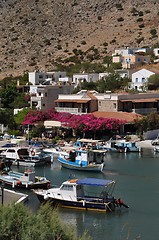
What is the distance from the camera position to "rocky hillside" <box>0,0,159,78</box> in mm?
97250

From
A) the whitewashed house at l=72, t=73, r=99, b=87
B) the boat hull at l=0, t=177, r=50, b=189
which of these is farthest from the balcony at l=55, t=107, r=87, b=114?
the boat hull at l=0, t=177, r=50, b=189

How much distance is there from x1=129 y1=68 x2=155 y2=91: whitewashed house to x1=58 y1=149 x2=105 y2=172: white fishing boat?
27026 mm

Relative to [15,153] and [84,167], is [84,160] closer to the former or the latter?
[84,167]

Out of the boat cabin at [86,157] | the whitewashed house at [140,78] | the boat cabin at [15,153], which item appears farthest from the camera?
the whitewashed house at [140,78]

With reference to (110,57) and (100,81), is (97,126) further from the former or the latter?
(110,57)

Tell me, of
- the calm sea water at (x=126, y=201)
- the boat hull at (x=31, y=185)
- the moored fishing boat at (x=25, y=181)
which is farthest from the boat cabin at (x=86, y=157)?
the boat hull at (x=31, y=185)

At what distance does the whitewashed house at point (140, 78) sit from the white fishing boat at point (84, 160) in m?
27.0

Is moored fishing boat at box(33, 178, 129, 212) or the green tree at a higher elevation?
the green tree

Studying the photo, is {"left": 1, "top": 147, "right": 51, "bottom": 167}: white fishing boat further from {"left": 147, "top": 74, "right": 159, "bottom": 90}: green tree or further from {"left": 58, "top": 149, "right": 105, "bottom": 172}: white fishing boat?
{"left": 147, "top": 74, "right": 159, "bottom": 90}: green tree

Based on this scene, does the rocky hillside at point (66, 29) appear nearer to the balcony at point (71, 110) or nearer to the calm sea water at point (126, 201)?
the balcony at point (71, 110)

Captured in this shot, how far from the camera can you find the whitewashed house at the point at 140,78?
68312 mm

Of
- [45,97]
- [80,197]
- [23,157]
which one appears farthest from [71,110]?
[80,197]

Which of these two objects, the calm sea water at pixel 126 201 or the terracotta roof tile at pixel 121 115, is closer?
the calm sea water at pixel 126 201

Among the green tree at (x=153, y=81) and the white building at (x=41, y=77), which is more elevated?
the white building at (x=41, y=77)
